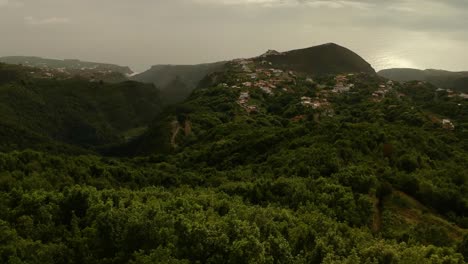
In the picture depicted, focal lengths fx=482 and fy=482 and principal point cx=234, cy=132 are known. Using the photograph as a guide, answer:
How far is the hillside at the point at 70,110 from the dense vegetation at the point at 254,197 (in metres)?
51.3

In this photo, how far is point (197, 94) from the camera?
14100 cm

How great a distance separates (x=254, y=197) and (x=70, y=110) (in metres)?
133

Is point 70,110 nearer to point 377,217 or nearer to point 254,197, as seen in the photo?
point 254,197

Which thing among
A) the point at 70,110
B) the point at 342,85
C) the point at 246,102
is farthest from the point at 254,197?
the point at 70,110

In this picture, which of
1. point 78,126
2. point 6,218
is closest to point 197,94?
point 78,126

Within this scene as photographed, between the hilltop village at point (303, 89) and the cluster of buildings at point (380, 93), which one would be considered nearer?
the hilltop village at point (303, 89)

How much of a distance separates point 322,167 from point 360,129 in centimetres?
1626

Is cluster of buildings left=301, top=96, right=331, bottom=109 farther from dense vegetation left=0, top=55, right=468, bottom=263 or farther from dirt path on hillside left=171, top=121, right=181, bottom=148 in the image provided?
dirt path on hillside left=171, top=121, right=181, bottom=148

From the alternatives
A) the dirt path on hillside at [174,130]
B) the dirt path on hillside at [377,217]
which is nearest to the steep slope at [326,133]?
the dirt path on hillside at [174,130]

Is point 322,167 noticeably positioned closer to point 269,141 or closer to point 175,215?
point 269,141

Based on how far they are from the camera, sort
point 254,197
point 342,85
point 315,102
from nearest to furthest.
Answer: point 254,197 < point 315,102 < point 342,85

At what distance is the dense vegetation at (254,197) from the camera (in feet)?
80.2

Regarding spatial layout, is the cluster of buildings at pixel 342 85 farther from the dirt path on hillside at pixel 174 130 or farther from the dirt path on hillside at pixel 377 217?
the dirt path on hillside at pixel 377 217

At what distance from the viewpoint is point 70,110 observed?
16450cm
